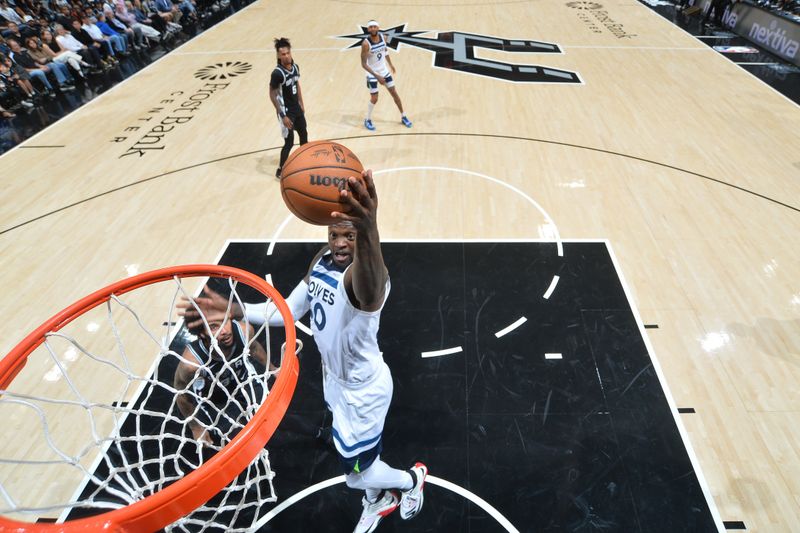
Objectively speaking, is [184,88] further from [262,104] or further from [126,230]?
[126,230]

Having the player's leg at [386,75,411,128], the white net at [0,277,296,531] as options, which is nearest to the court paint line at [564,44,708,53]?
the player's leg at [386,75,411,128]

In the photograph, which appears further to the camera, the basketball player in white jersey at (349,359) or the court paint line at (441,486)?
the court paint line at (441,486)

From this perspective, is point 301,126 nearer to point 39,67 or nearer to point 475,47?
point 475,47

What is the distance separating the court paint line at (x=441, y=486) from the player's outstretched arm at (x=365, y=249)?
1818 millimetres

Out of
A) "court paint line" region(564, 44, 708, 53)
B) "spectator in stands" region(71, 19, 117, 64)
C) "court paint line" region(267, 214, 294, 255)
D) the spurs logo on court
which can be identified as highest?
"spectator in stands" region(71, 19, 117, 64)

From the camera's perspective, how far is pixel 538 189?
244 inches

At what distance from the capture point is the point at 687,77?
9.49 meters

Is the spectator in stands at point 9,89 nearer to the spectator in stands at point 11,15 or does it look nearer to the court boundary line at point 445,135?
the spectator in stands at point 11,15

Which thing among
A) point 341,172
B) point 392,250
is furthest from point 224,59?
point 341,172

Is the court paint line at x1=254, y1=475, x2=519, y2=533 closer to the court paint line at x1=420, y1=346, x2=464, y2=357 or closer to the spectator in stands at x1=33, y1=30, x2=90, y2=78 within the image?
the court paint line at x1=420, y1=346, x2=464, y2=357

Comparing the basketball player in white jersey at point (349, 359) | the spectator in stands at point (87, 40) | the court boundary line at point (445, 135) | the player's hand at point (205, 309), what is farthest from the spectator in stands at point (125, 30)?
the basketball player in white jersey at point (349, 359)

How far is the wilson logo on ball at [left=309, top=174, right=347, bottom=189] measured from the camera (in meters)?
2.33

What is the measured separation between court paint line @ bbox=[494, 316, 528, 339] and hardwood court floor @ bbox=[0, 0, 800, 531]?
0.98 metres

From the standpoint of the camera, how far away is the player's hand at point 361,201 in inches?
60.2
